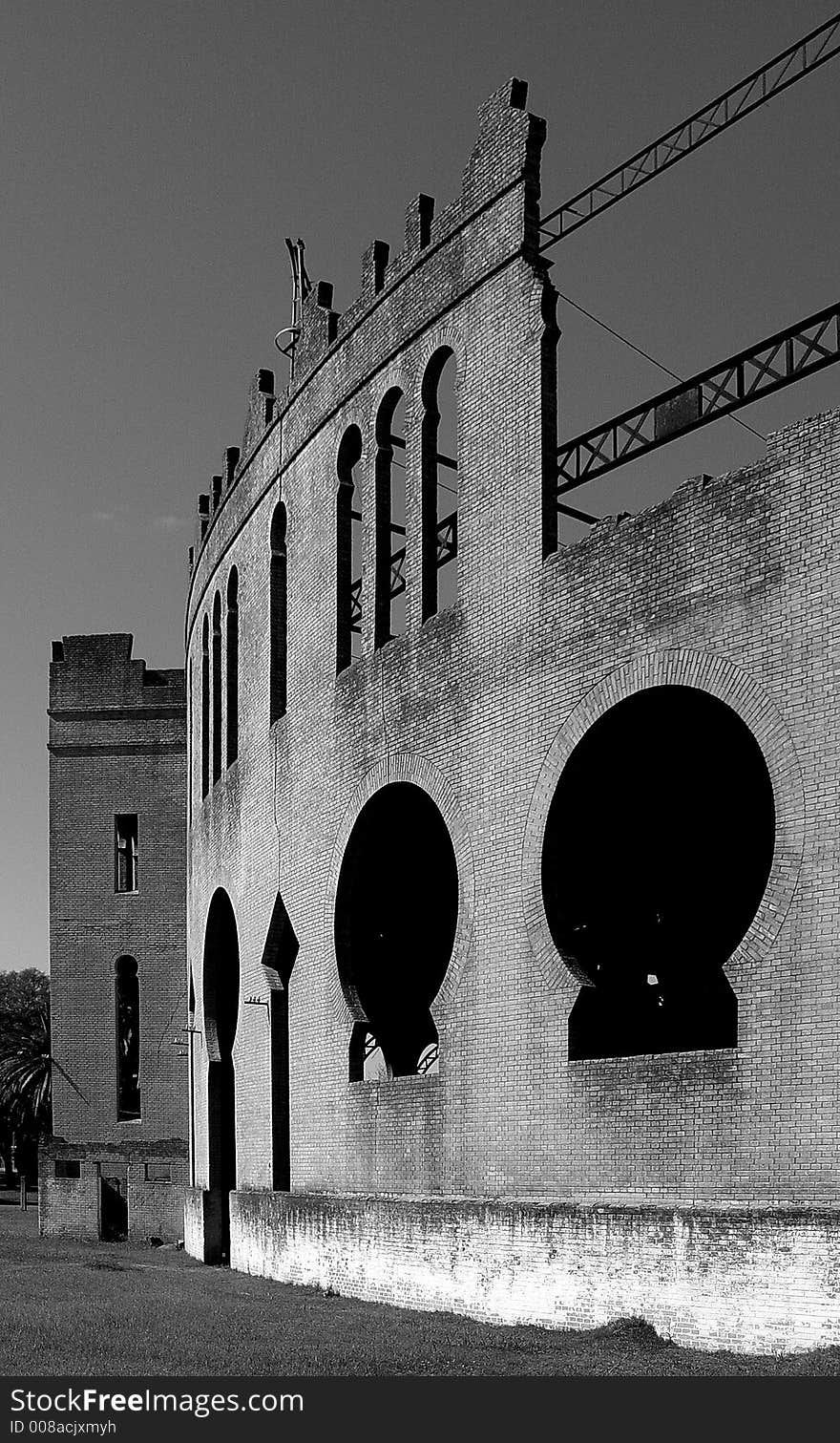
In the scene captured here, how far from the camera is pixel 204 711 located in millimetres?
31984

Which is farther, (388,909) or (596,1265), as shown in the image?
(388,909)

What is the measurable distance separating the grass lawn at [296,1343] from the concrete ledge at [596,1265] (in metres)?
0.21

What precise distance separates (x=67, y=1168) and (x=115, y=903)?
19.0 ft

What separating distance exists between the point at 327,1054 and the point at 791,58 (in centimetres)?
1233

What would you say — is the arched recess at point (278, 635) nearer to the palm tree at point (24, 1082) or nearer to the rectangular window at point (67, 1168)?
the rectangular window at point (67, 1168)

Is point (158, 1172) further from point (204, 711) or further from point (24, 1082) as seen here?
point (24, 1082)

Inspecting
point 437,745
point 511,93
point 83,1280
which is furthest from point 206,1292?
point 511,93

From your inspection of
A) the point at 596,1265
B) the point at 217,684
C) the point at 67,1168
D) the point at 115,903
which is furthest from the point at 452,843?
the point at 115,903

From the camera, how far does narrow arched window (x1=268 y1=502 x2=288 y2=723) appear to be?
2509 centimetres

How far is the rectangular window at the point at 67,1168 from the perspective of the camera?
3744cm

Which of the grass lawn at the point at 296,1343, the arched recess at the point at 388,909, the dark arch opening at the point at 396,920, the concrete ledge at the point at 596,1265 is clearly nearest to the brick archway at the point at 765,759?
the concrete ledge at the point at 596,1265

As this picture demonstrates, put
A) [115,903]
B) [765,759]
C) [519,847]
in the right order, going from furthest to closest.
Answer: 1. [115,903]
2. [519,847]
3. [765,759]

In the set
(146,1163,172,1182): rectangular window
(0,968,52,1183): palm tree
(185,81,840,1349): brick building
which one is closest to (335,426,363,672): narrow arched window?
(185,81,840,1349): brick building

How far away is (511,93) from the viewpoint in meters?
18.2
